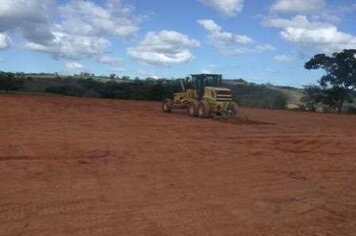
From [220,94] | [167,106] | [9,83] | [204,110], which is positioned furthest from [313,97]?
[9,83]

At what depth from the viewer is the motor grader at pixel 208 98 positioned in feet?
93.5

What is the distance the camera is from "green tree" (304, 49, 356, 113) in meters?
48.3

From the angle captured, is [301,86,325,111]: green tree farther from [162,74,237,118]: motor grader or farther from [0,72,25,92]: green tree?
[0,72,25,92]: green tree

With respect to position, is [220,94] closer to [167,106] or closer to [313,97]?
[167,106]

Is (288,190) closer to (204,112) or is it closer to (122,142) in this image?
(122,142)

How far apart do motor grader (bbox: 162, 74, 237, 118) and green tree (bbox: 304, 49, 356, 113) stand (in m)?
21.4

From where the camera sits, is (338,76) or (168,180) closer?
(168,180)

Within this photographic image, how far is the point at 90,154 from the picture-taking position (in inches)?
615

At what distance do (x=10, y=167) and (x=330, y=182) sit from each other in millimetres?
6933

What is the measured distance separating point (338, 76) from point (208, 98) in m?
23.5

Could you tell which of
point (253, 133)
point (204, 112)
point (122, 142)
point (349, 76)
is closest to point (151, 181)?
point (122, 142)

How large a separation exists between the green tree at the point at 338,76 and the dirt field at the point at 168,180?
27372mm

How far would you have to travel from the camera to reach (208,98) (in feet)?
94.3

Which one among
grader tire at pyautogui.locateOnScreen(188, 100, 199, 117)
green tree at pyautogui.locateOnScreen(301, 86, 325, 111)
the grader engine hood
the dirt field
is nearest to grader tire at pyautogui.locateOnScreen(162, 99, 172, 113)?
grader tire at pyautogui.locateOnScreen(188, 100, 199, 117)
